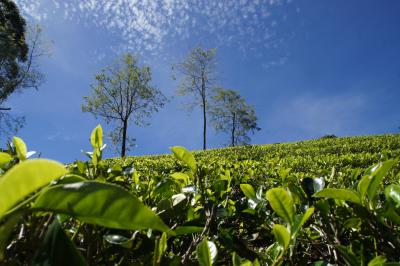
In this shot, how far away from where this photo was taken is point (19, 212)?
1.44ft

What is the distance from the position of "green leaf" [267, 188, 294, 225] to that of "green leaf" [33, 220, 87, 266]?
0.45 m

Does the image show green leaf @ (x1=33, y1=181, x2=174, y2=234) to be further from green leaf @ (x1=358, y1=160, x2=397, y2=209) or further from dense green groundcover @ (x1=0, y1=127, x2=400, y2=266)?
green leaf @ (x1=358, y1=160, x2=397, y2=209)

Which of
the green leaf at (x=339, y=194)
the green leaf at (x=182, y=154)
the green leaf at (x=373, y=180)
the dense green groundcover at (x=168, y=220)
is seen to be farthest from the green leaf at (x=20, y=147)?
the green leaf at (x=373, y=180)

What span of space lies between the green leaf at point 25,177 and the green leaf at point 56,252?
74mm

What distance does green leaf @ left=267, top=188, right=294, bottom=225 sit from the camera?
2.63 feet

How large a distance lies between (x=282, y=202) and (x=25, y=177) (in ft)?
1.87

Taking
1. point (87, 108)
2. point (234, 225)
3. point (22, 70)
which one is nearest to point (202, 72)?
point (87, 108)

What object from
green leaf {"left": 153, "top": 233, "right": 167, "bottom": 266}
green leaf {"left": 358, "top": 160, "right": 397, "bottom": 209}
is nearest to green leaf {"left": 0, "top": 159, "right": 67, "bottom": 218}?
green leaf {"left": 153, "top": 233, "right": 167, "bottom": 266}

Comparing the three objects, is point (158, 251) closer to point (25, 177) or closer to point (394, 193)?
point (25, 177)

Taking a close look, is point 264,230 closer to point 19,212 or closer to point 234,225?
point 234,225

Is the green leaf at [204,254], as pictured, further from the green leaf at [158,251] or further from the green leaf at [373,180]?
the green leaf at [373,180]

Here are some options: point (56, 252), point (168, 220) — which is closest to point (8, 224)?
point (56, 252)

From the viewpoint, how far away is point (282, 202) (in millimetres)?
817

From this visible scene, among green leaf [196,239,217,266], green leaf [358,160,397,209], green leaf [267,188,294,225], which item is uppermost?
green leaf [358,160,397,209]
